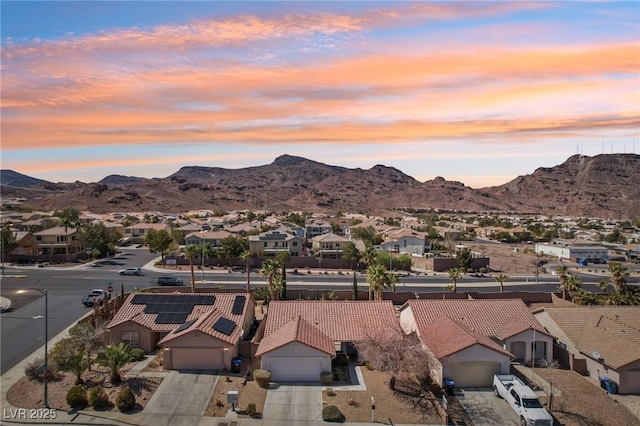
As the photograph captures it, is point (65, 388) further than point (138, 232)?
No

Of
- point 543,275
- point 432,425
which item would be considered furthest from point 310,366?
point 543,275

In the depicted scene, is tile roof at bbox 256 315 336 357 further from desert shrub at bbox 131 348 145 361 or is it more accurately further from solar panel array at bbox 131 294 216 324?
desert shrub at bbox 131 348 145 361

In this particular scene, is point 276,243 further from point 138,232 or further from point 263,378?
point 263,378

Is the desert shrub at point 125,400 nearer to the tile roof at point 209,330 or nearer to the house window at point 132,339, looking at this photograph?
the tile roof at point 209,330

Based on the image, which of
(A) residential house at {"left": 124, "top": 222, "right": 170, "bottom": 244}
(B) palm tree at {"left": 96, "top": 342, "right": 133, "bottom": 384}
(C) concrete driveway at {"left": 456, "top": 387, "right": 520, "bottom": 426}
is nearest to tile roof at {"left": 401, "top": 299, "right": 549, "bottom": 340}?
(C) concrete driveway at {"left": 456, "top": 387, "right": 520, "bottom": 426}

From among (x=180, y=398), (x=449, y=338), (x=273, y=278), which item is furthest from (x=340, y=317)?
(x=273, y=278)

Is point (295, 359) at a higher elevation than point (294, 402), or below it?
higher
